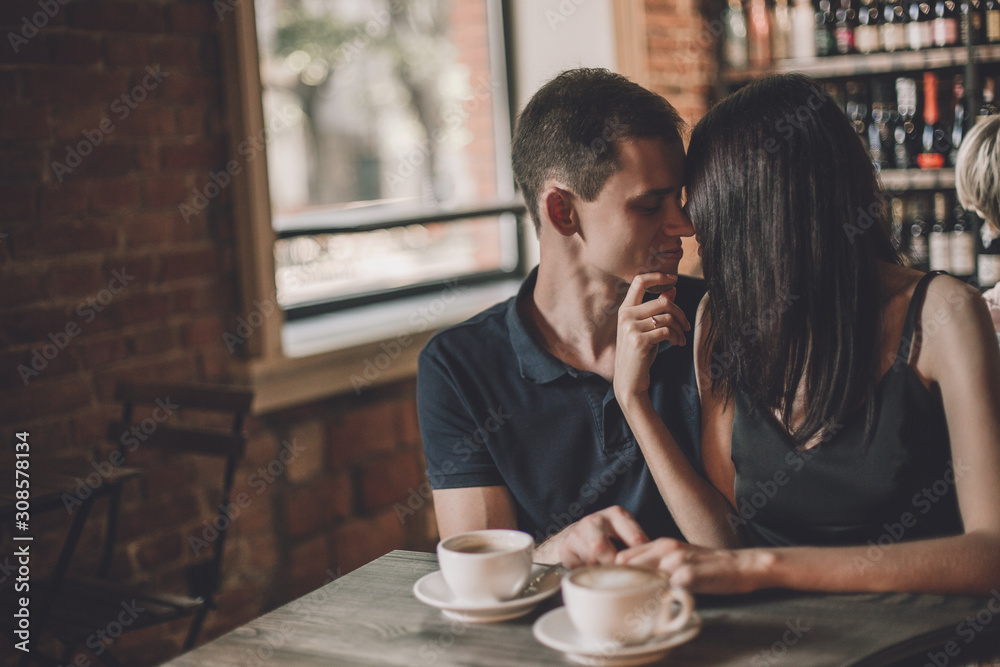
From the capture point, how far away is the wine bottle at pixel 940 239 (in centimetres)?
356

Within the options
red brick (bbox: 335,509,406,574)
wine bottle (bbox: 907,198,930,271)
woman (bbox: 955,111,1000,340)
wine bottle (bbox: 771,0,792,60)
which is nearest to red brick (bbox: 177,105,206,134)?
red brick (bbox: 335,509,406,574)

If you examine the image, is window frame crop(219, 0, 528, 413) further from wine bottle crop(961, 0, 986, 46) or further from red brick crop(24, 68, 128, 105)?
wine bottle crop(961, 0, 986, 46)

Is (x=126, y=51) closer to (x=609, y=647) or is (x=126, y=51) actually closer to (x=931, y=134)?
(x=609, y=647)

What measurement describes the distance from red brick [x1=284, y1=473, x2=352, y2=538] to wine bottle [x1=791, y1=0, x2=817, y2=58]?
2.56 meters

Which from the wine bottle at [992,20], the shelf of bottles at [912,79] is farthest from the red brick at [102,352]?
the wine bottle at [992,20]

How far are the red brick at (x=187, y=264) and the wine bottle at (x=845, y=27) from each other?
2.69m

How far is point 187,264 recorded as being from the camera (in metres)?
2.43

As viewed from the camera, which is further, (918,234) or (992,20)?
(918,234)

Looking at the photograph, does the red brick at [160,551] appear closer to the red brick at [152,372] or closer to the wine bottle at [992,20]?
the red brick at [152,372]

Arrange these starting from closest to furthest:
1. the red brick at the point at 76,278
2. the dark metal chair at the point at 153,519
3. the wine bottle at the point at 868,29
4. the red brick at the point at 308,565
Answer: the dark metal chair at the point at 153,519
the red brick at the point at 76,278
the red brick at the point at 308,565
the wine bottle at the point at 868,29

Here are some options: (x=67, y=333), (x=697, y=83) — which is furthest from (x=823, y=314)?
(x=697, y=83)

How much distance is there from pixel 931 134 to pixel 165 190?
2875 millimetres

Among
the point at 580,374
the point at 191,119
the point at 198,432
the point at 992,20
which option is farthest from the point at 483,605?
the point at 992,20

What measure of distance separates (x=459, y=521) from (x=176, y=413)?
115cm
